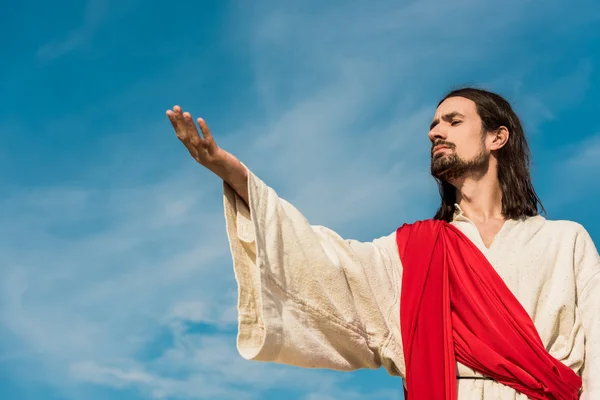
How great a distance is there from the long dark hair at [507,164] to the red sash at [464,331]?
0.66 metres

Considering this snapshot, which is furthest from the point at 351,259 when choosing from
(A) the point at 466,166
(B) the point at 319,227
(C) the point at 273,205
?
(A) the point at 466,166

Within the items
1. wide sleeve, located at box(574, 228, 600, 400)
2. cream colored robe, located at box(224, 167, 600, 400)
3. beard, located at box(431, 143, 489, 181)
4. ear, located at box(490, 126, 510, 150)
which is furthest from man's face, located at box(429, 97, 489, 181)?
wide sleeve, located at box(574, 228, 600, 400)

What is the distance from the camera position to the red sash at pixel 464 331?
4969 mm

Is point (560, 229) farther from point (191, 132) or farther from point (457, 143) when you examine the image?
point (191, 132)

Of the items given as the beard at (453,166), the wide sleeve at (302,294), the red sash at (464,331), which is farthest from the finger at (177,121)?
the beard at (453,166)

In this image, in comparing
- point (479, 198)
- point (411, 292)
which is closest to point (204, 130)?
point (411, 292)

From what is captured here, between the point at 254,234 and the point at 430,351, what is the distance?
1.25 metres

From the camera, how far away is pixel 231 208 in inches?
195

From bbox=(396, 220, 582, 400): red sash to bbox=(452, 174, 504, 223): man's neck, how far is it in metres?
0.51

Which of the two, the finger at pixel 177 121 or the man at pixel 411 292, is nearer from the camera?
the finger at pixel 177 121

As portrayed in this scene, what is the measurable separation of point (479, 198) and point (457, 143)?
0.42 m

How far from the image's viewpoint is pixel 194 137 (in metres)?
4.57

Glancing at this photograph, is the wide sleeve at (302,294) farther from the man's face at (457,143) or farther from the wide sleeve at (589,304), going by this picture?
the wide sleeve at (589,304)

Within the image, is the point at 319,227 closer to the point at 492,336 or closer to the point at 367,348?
the point at 367,348
